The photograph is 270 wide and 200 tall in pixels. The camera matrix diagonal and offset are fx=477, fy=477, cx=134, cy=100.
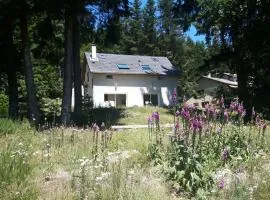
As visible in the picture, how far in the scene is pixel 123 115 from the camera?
3053 cm

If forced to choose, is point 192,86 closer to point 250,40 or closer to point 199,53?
point 199,53

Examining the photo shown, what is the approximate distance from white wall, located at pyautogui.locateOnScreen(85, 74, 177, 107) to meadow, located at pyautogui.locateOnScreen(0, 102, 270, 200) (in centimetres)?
4251

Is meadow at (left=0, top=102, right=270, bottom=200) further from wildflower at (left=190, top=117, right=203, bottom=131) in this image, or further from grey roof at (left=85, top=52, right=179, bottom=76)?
grey roof at (left=85, top=52, right=179, bottom=76)

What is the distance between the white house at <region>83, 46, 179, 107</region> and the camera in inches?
2040

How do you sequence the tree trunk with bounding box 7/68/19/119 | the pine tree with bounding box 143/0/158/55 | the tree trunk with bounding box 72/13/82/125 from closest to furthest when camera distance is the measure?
1. the tree trunk with bounding box 72/13/82/125
2. the tree trunk with bounding box 7/68/19/119
3. the pine tree with bounding box 143/0/158/55

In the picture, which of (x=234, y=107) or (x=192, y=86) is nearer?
(x=234, y=107)

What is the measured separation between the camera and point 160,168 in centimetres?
725

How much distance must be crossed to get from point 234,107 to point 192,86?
181 ft

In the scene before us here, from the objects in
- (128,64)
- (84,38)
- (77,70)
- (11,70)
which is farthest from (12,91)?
(128,64)

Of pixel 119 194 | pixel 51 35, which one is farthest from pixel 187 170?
pixel 51 35

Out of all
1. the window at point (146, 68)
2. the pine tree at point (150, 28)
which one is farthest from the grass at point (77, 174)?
the pine tree at point (150, 28)

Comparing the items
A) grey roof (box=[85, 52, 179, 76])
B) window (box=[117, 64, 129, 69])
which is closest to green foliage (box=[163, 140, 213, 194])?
grey roof (box=[85, 52, 179, 76])

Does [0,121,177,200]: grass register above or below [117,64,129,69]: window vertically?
below

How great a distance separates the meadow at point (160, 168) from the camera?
622cm
